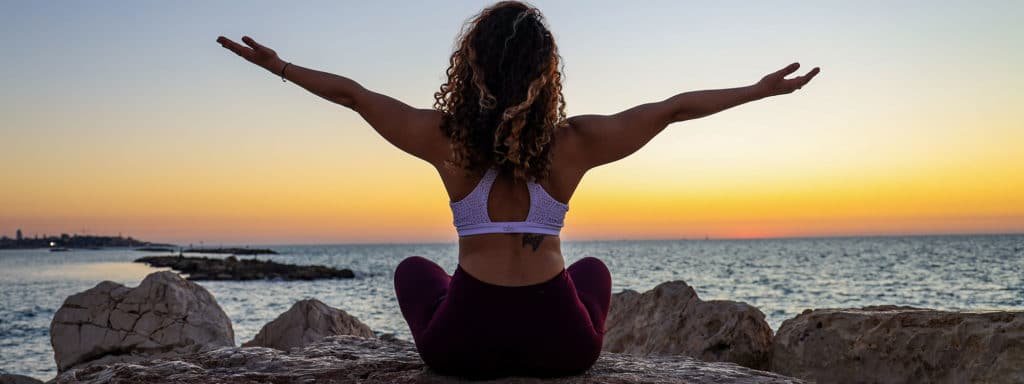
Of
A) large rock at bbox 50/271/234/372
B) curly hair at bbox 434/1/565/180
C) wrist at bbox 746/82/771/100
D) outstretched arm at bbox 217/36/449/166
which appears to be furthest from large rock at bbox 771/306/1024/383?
large rock at bbox 50/271/234/372

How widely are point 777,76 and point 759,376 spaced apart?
61.1 inches

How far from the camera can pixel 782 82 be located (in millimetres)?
3945

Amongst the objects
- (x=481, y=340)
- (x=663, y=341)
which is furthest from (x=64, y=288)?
(x=481, y=340)

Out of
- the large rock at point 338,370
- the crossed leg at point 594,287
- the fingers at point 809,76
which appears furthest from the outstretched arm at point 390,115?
the fingers at point 809,76

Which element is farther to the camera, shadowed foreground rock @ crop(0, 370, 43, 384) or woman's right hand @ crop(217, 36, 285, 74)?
shadowed foreground rock @ crop(0, 370, 43, 384)

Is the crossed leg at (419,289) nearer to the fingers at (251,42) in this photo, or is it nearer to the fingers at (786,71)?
the fingers at (251,42)

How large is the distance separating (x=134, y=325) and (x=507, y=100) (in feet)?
26.0

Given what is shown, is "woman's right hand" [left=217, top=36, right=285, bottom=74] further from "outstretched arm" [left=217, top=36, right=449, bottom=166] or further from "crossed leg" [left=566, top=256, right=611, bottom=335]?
"crossed leg" [left=566, top=256, right=611, bottom=335]

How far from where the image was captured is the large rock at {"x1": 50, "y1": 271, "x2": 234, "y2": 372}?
9492 millimetres

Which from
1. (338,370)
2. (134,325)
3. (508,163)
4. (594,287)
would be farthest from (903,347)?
(134,325)

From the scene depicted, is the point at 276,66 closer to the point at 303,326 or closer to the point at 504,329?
the point at 504,329

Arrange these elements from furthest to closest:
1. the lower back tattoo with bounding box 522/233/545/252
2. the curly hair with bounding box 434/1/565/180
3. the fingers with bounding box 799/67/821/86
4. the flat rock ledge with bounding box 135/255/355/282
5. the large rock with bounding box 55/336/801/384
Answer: the flat rock ledge with bounding box 135/255/355/282 → the fingers with bounding box 799/67/821/86 → the large rock with bounding box 55/336/801/384 → the lower back tattoo with bounding box 522/233/545/252 → the curly hair with bounding box 434/1/565/180

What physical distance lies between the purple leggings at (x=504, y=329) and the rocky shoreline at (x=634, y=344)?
0.09 m

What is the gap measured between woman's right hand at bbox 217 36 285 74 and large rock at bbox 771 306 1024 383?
4.41m
